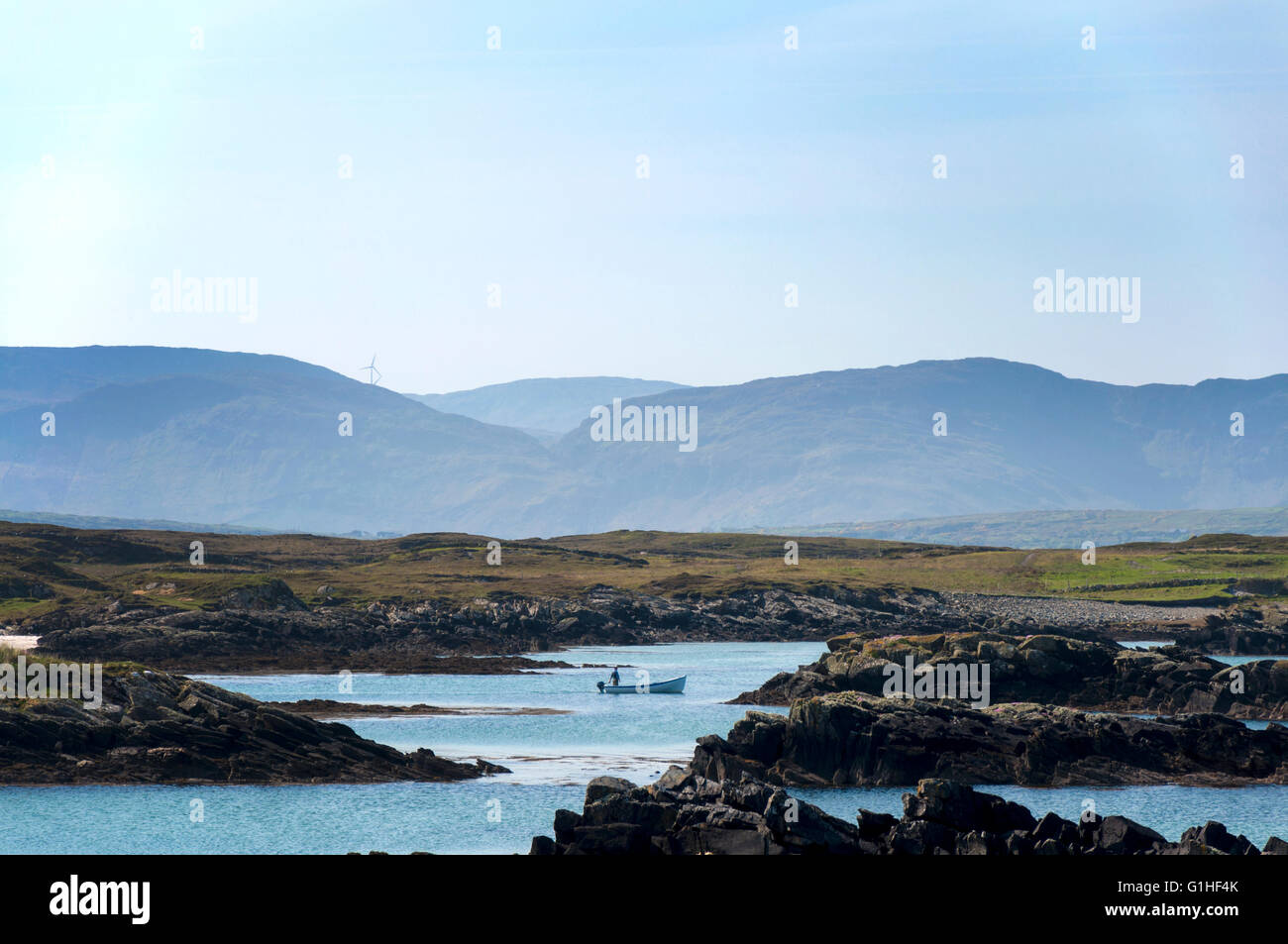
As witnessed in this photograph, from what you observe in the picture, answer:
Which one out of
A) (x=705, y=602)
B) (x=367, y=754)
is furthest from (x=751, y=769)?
(x=705, y=602)

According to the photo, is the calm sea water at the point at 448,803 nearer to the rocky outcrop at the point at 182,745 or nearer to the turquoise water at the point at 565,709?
the turquoise water at the point at 565,709

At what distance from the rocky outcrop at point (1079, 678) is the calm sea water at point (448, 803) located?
7.61 metres

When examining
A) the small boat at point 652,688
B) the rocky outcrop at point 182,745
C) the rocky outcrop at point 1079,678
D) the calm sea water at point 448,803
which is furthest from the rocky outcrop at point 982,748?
Answer: the small boat at point 652,688

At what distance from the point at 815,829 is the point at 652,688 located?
57.3 meters

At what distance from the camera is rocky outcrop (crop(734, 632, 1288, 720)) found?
71375 millimetres

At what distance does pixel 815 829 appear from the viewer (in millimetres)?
32344

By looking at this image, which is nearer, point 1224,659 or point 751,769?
point 751,769

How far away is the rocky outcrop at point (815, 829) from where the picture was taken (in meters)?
31.7

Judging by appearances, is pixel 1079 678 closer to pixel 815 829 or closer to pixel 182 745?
pixel 182 745

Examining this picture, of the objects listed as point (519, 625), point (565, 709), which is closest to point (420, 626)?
point (519, 625)
